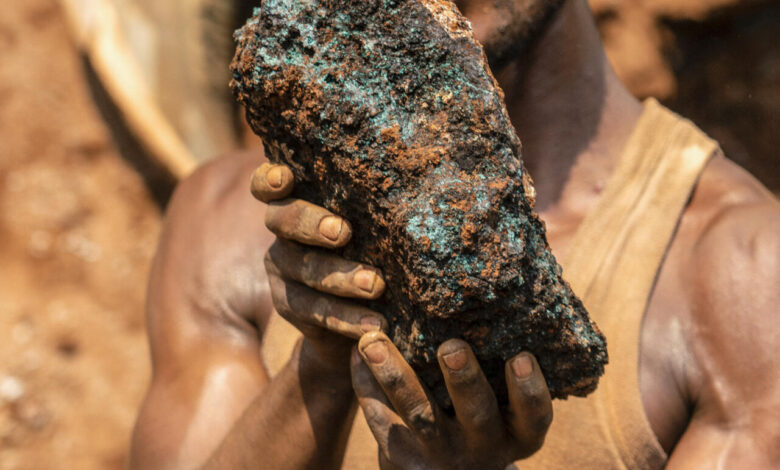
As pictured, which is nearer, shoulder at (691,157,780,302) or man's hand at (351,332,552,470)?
man's hand at (351,332,552,470)

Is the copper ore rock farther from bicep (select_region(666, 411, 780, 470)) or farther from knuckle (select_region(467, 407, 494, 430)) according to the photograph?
bicep (select_region(666, 411, 780, 470))

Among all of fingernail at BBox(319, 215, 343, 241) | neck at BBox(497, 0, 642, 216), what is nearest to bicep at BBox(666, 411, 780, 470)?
neck at BBox(497, 0, 642, 216)

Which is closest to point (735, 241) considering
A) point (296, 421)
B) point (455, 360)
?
point (455, 360)

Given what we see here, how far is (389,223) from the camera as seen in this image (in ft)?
3.41

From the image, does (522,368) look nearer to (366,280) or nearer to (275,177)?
(366,280)

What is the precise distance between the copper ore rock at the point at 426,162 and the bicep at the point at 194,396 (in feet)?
2.01

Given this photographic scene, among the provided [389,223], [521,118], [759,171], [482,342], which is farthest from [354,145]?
[759,171]

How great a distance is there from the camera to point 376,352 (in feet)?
3.52

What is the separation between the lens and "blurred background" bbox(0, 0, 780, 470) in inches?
123

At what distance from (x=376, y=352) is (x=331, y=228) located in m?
0.17

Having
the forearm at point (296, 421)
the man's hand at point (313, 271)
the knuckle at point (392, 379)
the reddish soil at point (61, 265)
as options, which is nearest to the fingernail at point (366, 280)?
the man's hand at point (313, 271)

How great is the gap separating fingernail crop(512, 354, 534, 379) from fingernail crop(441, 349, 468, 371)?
0.22 feet

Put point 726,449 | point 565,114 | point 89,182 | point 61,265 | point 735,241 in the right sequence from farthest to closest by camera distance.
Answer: point 89,182, point 61,265, point 565,114, point 735,241, point 726,449

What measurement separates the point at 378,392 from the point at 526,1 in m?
0.73
